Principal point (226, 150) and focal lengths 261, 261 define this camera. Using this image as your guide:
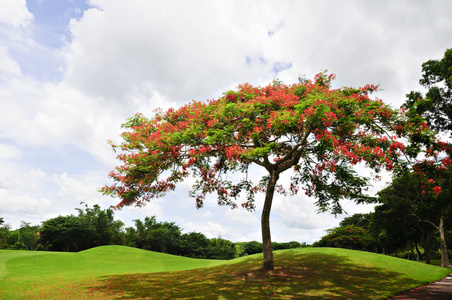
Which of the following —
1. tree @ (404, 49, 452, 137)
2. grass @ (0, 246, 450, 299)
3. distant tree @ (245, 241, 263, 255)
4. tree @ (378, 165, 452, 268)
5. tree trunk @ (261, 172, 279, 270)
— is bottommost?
distant tree @ (245, 241, 263, 255)

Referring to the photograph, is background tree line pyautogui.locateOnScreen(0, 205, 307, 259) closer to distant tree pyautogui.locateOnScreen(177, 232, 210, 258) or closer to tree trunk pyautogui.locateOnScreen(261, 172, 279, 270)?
distant tree pyautogui.locateOnScreen(177, 232, 210, 258)

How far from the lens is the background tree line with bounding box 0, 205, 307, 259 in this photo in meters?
54.4

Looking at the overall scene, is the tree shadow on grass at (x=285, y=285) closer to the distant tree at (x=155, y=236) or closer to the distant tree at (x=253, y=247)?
the distant tree at (x=155, y=236)

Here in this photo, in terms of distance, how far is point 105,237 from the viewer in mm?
59750

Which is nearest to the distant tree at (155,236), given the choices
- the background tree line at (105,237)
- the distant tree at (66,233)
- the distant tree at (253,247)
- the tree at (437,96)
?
the background tree line at (105,237)

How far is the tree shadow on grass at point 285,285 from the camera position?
1260cm

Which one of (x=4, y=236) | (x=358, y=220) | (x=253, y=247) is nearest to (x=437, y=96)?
(x=358, y=220)

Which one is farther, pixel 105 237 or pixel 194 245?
pixel 194 245

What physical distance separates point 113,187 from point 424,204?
116 feet

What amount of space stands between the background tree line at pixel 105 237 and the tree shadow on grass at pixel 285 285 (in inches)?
1760

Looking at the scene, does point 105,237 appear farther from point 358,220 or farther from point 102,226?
point 358,220

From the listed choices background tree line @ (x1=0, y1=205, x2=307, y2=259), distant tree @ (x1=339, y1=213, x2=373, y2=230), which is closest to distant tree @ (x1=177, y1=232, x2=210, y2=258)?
background tree line @ (x1=0, y1=205, x2=307, y2=259)

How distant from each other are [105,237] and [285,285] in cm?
5668

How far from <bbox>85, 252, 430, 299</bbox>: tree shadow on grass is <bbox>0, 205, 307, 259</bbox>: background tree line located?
4471cm
